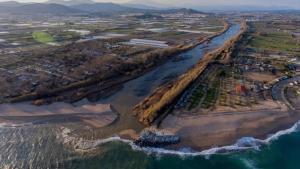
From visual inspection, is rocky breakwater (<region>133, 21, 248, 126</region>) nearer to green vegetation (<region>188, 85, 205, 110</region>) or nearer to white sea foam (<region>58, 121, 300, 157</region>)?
green vegetation (<region>188, 85, 205, 110</region>)

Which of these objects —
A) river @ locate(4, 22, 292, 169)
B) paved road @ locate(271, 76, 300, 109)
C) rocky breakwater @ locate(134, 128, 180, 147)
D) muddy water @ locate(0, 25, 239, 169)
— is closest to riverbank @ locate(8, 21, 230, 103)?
muddy water @ locate(0, 25, 239, 169)

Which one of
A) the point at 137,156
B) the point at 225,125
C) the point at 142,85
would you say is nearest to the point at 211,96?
the point at 225,125

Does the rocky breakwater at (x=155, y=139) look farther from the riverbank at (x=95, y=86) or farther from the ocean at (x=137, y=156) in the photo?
the riverbank at (x=95, y=86)

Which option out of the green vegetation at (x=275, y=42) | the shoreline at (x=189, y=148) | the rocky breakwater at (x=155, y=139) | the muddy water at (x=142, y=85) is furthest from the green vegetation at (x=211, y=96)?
the green vegetation at (x=275, y=42)

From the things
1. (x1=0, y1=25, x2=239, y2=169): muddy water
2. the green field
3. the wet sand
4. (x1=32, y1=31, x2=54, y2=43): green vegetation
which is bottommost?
(x1=0, y1=25, x2=239, y2=169): muddy water

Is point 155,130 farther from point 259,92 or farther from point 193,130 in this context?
point 259,92
